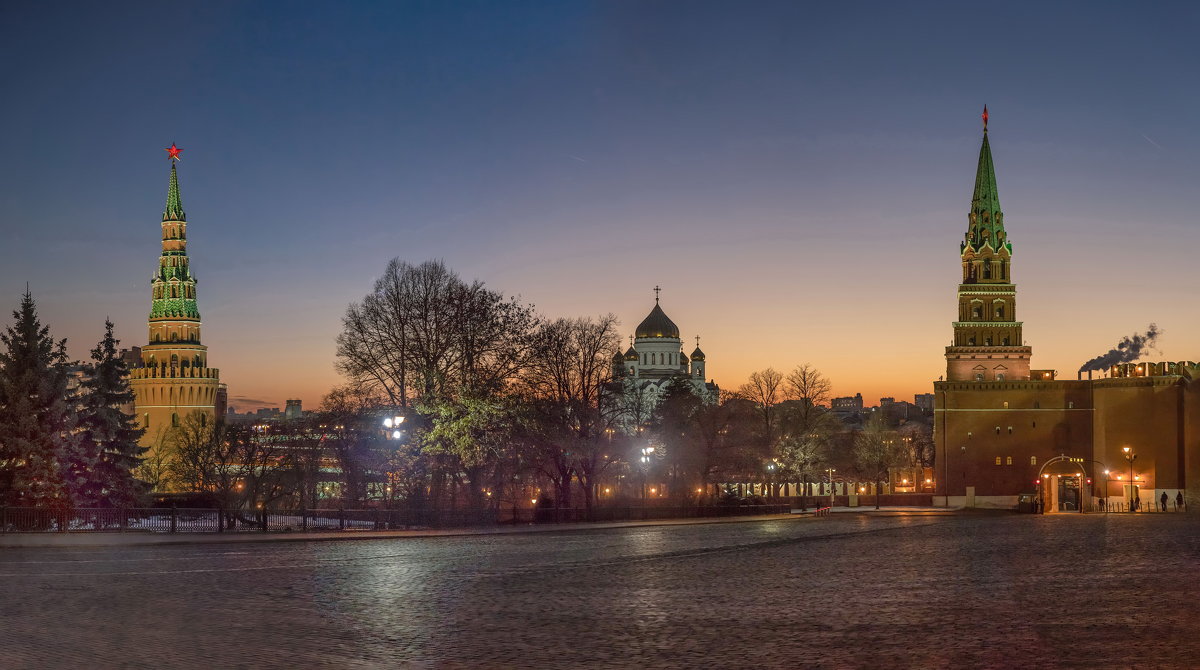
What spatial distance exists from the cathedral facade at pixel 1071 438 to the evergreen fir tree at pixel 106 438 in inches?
2342

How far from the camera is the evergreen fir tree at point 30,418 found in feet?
120

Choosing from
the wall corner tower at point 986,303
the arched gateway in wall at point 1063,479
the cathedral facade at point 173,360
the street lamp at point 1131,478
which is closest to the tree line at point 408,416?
the street lamp at point 1131,478

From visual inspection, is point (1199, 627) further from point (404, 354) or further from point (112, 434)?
point (112, 434)

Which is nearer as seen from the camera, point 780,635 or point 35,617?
point 780,635

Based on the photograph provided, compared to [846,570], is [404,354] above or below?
above

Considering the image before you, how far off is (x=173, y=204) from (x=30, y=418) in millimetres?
97539

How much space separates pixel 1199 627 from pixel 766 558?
1217 cm

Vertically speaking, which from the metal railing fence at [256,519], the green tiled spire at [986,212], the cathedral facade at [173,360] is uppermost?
the green tiled spire at [986,212]

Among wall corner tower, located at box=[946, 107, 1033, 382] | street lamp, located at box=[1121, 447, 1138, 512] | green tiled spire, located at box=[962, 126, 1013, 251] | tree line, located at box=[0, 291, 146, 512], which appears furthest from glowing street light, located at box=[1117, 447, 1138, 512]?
tree line, located at box=[0, 291, 146, 512]

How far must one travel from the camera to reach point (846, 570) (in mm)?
22375

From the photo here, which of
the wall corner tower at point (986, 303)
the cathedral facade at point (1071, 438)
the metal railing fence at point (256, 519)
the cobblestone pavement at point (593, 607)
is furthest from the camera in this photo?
the wall corner tower at point (986, 303)

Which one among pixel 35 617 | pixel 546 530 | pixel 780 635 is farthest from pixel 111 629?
pixel 546 530

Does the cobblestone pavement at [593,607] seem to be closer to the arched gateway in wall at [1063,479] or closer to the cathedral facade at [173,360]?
the arched gateway in wall at [1063,479]

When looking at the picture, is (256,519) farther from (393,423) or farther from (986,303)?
(986,303)
